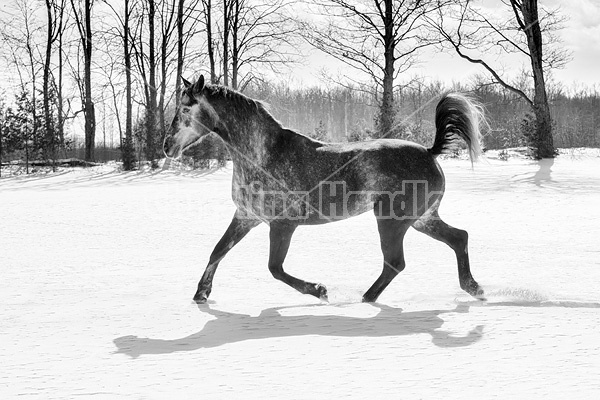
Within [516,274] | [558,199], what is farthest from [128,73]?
[516,274]

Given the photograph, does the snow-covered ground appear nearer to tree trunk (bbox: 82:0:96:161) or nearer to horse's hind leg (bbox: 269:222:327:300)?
horse's hind leg (bbox: 269:222:327:300)

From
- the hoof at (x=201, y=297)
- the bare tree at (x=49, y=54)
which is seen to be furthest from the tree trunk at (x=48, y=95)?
the hoof at (x=201, y=297)

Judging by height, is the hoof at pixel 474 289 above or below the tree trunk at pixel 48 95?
below

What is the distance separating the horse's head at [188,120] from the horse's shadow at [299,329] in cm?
136

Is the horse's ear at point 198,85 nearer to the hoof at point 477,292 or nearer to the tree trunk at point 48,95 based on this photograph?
the hoof at point 477,292

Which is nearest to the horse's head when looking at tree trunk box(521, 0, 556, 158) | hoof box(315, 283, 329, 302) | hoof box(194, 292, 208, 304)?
hoof box(194, 292, 208, 304)

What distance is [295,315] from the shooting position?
4.91m

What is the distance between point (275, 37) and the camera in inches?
1020

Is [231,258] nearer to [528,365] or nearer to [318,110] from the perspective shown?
[528,365]

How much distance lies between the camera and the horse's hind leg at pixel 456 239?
18.5 feet

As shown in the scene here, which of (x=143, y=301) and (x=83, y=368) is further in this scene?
(x=143, y=301)

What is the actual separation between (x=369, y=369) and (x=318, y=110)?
99176mm

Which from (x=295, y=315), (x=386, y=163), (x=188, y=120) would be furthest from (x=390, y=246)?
(x=188, y=120)

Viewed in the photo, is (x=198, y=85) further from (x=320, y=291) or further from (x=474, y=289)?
(x=474, y=289)
